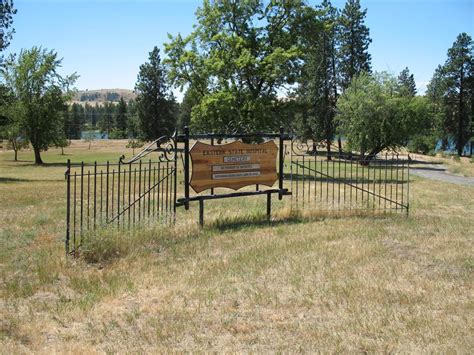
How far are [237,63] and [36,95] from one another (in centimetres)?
2855

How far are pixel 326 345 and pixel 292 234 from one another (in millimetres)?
5298

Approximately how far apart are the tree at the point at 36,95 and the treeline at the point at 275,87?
99 mm

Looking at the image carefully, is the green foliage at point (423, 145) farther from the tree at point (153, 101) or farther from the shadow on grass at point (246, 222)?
the shadow on grass at point (246, 222)

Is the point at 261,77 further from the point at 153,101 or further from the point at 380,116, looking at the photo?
the point at 153,101

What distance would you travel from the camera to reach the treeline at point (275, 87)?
91.0 ft

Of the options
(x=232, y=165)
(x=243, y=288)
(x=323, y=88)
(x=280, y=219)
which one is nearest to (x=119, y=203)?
(x=232, y=165)

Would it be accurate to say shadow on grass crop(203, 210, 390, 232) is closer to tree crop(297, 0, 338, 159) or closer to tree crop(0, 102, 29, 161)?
tree crop(297, 0, 338, 159)

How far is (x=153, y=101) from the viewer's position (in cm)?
6556

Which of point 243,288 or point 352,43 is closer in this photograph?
point 243,288

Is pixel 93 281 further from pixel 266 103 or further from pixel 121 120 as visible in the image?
pixel 121 120

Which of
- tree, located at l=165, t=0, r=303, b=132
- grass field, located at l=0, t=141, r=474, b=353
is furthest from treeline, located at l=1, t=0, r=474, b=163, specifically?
grass field, located at l=0, t=141, r=474, b=353

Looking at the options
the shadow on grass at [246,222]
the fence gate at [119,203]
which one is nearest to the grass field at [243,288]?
the shadow on grass at [246,222]

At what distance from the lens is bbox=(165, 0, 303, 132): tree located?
2700cm

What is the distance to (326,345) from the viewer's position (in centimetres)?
467
